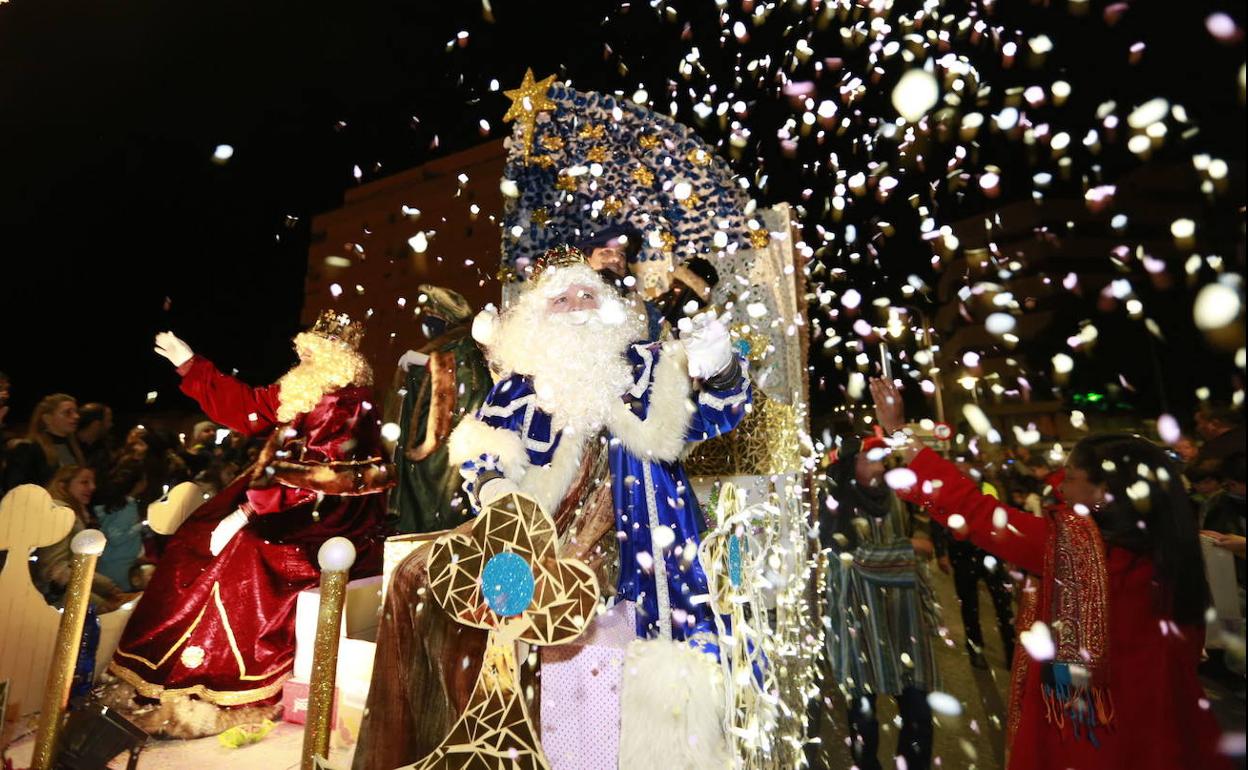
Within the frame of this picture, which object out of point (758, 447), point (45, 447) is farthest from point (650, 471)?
point (45, 447)

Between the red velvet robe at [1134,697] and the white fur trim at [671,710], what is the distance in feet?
3.29

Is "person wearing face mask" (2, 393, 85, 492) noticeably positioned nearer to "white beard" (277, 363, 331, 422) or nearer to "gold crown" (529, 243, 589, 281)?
"white beard" (277, 363, 331, 422)

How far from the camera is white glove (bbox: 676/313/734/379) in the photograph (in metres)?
2.21

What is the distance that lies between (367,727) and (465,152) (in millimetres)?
8021

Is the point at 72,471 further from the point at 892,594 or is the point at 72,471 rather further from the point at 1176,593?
the point at 1176,593

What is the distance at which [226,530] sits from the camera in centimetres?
333

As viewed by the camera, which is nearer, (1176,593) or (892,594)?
(1176,593)

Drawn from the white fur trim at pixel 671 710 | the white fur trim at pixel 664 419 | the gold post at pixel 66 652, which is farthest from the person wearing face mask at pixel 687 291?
the gold post at pixel 66 652

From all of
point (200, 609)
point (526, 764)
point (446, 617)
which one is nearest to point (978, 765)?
point (526, 764)

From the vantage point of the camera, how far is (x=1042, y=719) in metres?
1.92

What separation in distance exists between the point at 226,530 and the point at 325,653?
6.60 feet

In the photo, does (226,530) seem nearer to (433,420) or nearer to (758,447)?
(433,420)

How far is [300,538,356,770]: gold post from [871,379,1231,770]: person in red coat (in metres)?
2.00

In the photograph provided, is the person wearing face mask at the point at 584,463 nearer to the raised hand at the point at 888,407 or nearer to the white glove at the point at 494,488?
the white glove at the point at 494,488
